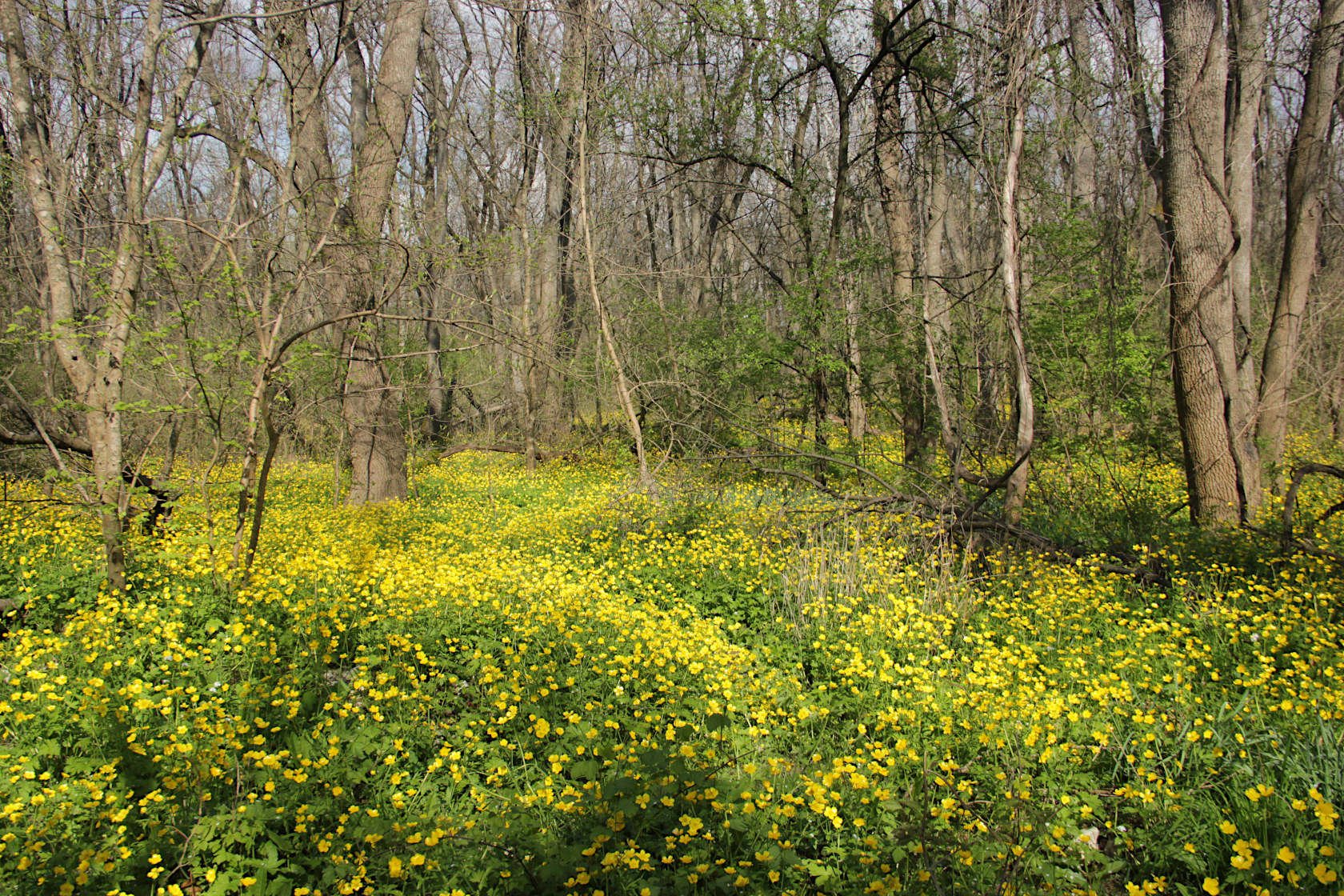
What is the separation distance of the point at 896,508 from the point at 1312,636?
2.95m

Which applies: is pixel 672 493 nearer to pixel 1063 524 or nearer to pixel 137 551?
pixel 1063 524

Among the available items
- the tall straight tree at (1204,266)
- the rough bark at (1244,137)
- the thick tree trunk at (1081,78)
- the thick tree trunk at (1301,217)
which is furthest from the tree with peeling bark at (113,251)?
the thick tree trunk at (1301,217)

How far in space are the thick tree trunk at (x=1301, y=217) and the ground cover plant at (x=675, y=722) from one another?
2.31 metres

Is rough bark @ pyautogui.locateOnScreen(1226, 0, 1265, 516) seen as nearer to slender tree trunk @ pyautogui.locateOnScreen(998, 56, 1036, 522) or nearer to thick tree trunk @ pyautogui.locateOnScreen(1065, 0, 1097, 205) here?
thick tree trunk @ pyautogui.locateOnScreen(1065, 0, 1097, 205)

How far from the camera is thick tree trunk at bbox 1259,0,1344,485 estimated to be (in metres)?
7.46

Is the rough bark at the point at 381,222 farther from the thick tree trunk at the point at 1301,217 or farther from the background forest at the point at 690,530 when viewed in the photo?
the thick tree trunk at the point at 1301,217

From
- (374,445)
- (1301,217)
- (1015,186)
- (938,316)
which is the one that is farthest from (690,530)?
(1301,217)

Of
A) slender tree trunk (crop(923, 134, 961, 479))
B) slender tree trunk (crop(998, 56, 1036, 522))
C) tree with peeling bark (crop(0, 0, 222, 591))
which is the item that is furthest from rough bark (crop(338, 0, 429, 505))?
slender tree trunk (crop(998, 56, 1036, 522))

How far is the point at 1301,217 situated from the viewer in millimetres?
7836

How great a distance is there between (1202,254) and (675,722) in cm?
626

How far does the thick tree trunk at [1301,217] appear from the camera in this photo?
7.46 m

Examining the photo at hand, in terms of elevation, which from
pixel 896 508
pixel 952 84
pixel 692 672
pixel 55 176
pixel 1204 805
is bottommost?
pixel 1204 805

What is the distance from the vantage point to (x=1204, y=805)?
2781mm

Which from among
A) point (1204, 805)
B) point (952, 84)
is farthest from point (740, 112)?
point (1204, 805)
